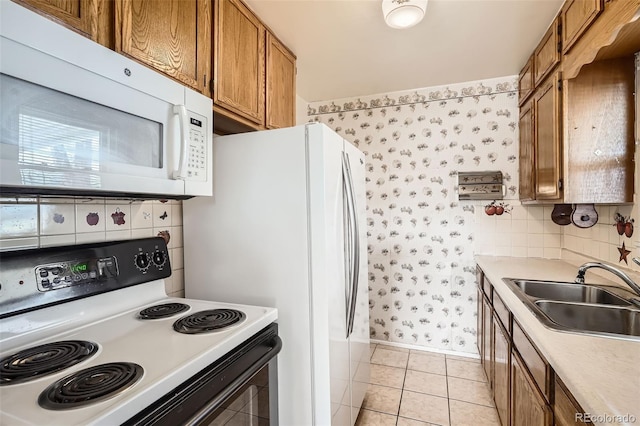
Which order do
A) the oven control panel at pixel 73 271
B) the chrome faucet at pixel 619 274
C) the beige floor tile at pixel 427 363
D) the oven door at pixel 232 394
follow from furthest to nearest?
the beige floor tile at pixel 427 363
the chrome faucet at pixel 619 274
the oven control panel at pixel 73 271
the oven door at pixel 232 394

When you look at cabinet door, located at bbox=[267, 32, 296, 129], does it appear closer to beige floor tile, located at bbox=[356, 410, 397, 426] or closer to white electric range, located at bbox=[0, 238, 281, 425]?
white electric range, located at bbox=[0, 238, 281, 425]

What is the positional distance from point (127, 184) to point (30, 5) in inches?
18.4

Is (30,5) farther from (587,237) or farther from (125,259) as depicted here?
(587,237)

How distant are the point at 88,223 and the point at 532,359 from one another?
1.77 meters

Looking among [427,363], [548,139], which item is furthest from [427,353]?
[548,139]

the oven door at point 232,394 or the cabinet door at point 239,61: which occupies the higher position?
the cabinet door at point 239,61

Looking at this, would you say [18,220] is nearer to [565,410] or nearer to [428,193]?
[565,410]

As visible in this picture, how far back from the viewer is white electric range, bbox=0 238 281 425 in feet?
2.13

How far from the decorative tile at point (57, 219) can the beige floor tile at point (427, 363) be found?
2518 millimetres

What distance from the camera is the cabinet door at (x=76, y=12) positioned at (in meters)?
0.76

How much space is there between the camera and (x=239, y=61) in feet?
4.98

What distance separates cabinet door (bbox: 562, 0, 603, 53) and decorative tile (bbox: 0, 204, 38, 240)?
7.37 ft

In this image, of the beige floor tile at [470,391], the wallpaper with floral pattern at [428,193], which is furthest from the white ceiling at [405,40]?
the beige floor tile at [470,391]

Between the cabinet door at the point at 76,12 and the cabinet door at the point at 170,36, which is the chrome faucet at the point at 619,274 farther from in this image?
the cabinet door at the point at 76,12
